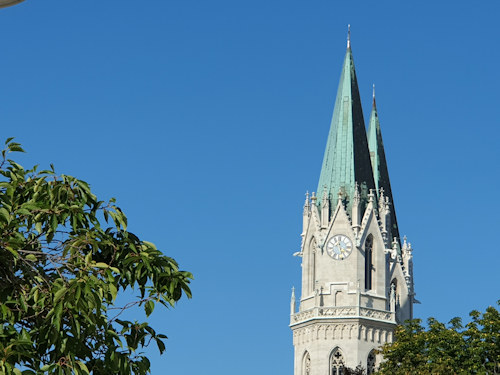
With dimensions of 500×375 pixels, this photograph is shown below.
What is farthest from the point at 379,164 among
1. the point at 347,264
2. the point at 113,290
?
the point at 113,290

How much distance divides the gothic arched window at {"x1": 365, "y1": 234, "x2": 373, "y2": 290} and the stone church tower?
2.6 inches

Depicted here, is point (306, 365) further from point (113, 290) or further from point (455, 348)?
point (113, 290)

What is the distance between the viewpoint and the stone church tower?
258ft

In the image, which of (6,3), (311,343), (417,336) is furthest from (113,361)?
(311,343)

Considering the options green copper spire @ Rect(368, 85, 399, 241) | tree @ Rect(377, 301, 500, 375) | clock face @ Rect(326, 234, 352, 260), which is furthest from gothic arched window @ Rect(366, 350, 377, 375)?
tree @ Rect(377, 301, 500, 375)

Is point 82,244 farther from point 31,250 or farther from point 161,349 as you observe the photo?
point 161,349

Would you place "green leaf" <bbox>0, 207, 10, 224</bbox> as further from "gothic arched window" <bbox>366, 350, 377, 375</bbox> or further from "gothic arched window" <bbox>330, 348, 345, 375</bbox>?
"gothic arched window" <bbox>366, 350, 377, 375</bbox>

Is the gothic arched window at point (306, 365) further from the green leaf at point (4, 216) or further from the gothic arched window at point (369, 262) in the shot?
the green leaf at point (4, 216)

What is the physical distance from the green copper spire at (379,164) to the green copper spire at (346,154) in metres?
3.59

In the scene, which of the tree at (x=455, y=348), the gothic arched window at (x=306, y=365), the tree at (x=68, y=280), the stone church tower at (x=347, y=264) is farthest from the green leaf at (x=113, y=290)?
the gothic arched window at (x=306, y=365)

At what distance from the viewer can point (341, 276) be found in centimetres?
7931

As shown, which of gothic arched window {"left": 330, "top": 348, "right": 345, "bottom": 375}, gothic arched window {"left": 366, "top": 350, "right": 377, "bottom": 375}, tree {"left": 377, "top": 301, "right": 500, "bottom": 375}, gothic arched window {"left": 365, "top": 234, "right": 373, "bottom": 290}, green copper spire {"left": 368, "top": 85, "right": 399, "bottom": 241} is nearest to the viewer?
tree {"left": 377, "top": 301, "right": 500, "bottom": 375}

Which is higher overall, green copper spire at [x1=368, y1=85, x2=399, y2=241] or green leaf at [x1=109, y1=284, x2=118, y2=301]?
green copper spire at [x1=368, y1=85, x2=399, y2=241]

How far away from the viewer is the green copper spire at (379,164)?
284 ft
